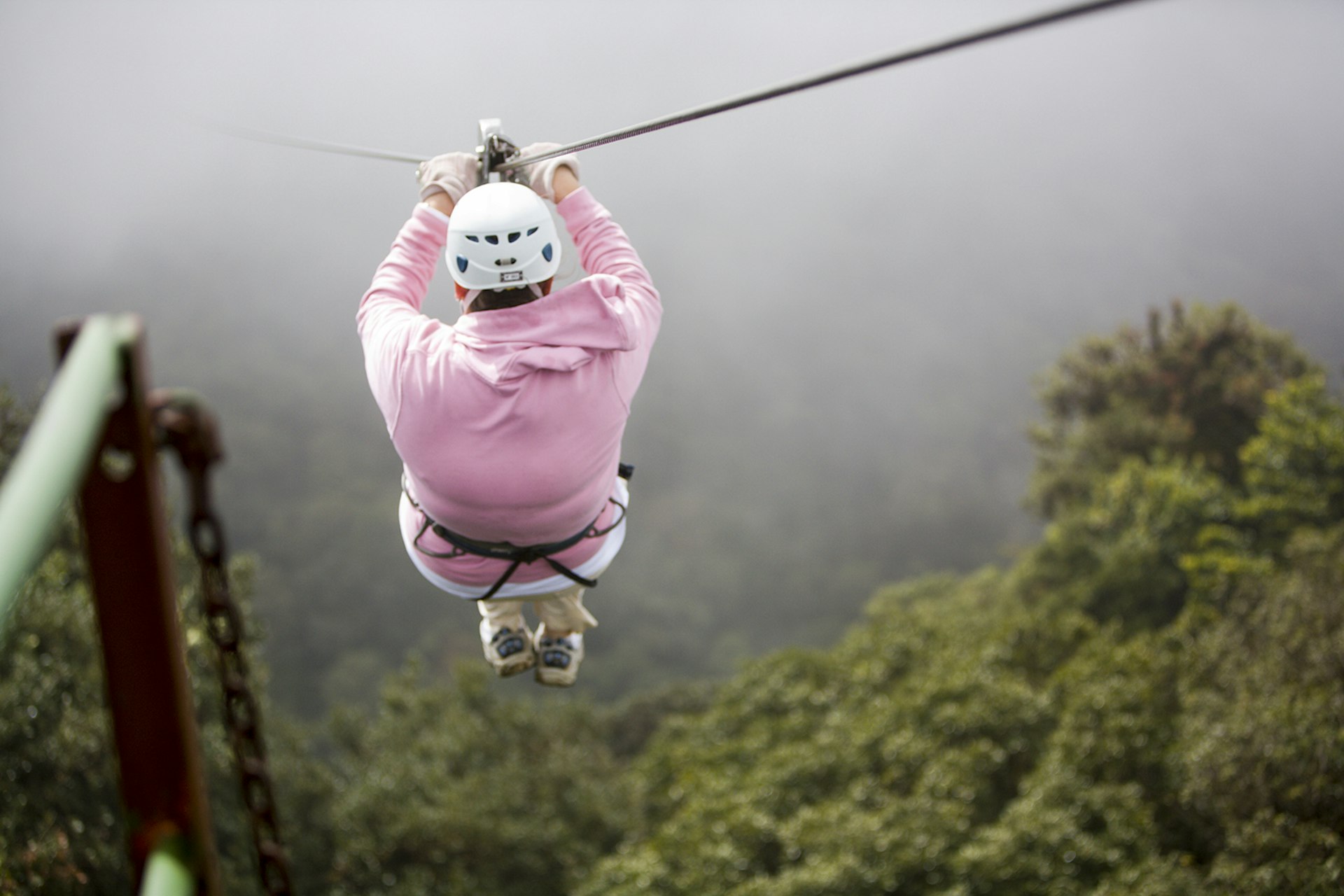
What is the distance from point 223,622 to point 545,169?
1.95m

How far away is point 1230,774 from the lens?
461 inches

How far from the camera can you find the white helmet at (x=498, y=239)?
8.46 ft

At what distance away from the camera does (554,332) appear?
8.29 ft

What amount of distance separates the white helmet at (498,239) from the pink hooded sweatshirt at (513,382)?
11 centimetres

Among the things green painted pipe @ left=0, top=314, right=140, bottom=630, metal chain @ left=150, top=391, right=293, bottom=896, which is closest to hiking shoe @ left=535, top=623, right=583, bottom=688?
metal chain @ left=150, top=391, right=293, bottom=896

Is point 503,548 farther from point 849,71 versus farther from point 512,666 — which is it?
point 849,71

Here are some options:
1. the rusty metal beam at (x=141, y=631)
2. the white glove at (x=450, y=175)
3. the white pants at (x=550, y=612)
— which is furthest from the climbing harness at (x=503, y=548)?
the rusty metal beam at (x=141, y=631)

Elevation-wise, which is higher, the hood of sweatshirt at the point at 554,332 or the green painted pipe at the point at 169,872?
the hood of sweatshirt at the point at 554,332

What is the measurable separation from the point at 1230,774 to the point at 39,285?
71765mm

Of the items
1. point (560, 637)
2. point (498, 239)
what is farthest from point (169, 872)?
point (560, 637)

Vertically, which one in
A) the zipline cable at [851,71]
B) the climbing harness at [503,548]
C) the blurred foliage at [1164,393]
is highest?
the blurred foliage at [1164,393]

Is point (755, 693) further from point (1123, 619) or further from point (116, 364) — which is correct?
point (116, 364)

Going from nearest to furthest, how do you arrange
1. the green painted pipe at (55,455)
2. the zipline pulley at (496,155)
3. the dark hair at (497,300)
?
the green painted pipe at (55,455), the dark hair at (497,300), the zipline pulley at (496,155)

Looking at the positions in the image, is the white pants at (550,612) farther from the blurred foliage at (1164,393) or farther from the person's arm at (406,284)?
the blurred foliage at (1164,393)
